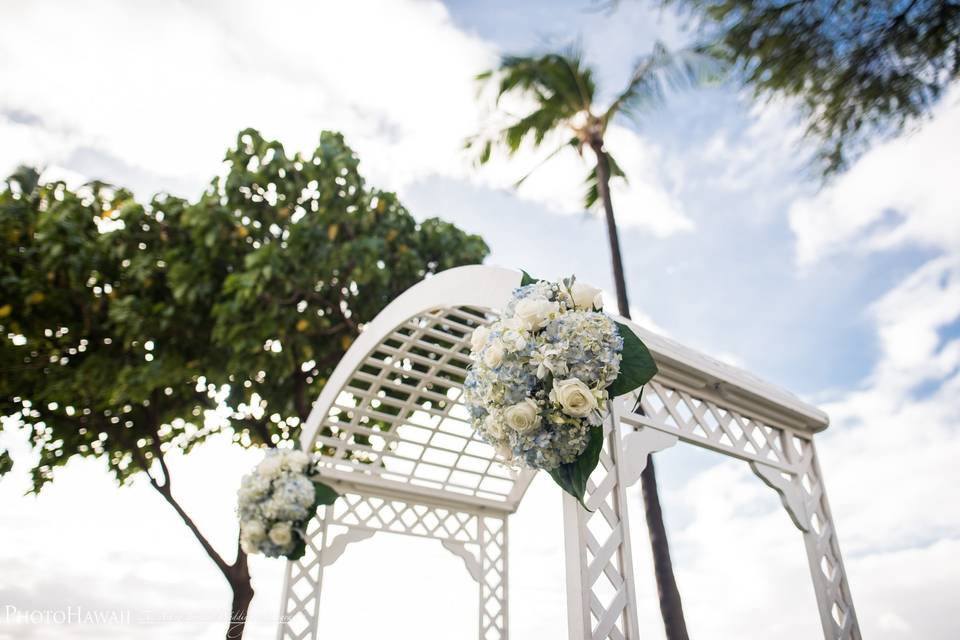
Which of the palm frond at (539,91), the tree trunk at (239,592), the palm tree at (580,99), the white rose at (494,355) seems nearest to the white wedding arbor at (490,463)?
the white rose at (494,355)

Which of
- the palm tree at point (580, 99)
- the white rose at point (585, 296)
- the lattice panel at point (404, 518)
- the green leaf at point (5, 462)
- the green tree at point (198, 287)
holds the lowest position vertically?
the white rose at point (585, 296)

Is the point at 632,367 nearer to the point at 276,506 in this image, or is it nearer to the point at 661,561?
the point at 276,506

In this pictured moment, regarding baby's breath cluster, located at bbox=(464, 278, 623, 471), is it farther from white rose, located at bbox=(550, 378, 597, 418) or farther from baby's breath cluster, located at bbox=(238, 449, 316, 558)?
baby's breath cluster, located at bbox=(238, 449, 316, 558)

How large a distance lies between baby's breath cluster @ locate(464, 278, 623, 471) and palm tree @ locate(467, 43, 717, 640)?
4.99 meters

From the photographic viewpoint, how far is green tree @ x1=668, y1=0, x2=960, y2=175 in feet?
13.0

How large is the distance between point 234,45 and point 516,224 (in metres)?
3.47

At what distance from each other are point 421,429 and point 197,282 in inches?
113

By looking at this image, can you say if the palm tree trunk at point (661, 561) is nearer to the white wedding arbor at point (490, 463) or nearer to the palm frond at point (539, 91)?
the white wedding arbor at point (490, 463)

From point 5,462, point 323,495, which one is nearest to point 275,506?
point 323,495

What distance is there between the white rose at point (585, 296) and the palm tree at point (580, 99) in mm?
4858

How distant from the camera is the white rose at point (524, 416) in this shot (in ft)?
A: 5.49

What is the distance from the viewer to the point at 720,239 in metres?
6.14

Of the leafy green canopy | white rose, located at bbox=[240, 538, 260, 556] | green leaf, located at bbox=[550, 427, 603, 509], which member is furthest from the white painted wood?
the leafy green canopy

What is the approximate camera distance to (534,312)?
177 cm
